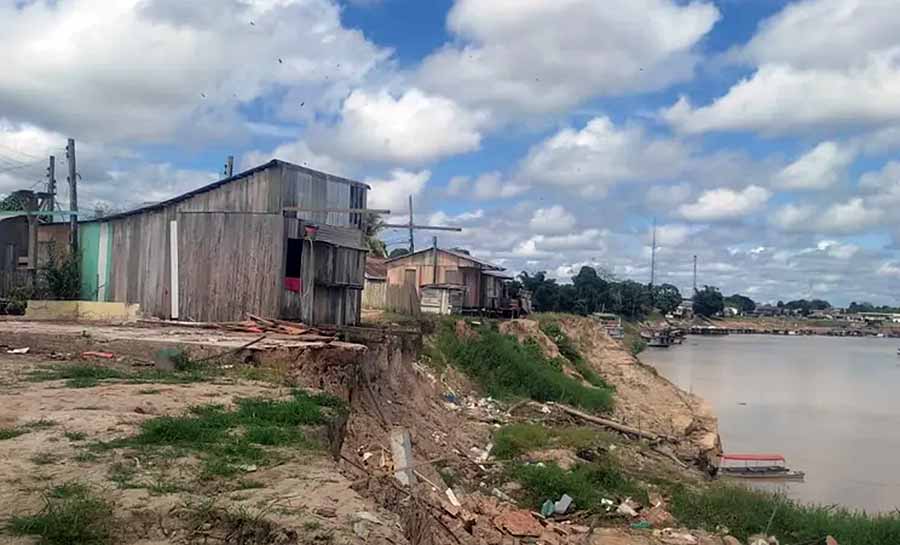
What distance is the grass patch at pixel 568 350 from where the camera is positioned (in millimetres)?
35500

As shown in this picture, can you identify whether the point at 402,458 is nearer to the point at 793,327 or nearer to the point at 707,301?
the point at 707,301

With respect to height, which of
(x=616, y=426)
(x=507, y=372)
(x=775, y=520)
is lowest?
(x=775, y=520)

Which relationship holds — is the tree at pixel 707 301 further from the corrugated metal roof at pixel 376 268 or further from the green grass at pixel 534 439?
the green grass at pixel 534 439

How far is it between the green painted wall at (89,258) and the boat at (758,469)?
18.1m

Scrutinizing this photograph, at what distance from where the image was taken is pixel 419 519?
774 centimetres

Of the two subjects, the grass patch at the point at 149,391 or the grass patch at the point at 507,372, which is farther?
the grass patch at the point at 507,372

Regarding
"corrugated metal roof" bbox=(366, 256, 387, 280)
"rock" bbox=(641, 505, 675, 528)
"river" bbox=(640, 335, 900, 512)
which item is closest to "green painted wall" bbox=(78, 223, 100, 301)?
"rock" bbox=(641, 505, 675, 528)

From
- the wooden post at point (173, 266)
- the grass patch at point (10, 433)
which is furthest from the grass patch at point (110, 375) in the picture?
the wooden post at point (173, 266)

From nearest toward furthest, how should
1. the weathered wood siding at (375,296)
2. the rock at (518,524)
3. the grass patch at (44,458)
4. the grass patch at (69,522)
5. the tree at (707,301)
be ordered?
the grass patch at (69,522)
the grass patch at (44,458)
the rock at (518,524)
the weathered wood siding at (375,296)
the tree at (707,301)

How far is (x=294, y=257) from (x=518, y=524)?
8761 millimetres

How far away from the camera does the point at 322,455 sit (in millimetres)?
7398

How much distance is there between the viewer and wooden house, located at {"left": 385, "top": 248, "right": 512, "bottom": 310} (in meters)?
38.5

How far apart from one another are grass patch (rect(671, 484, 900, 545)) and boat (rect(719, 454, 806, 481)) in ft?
29.5

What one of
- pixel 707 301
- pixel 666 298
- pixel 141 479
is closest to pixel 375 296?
pixel 141 479
